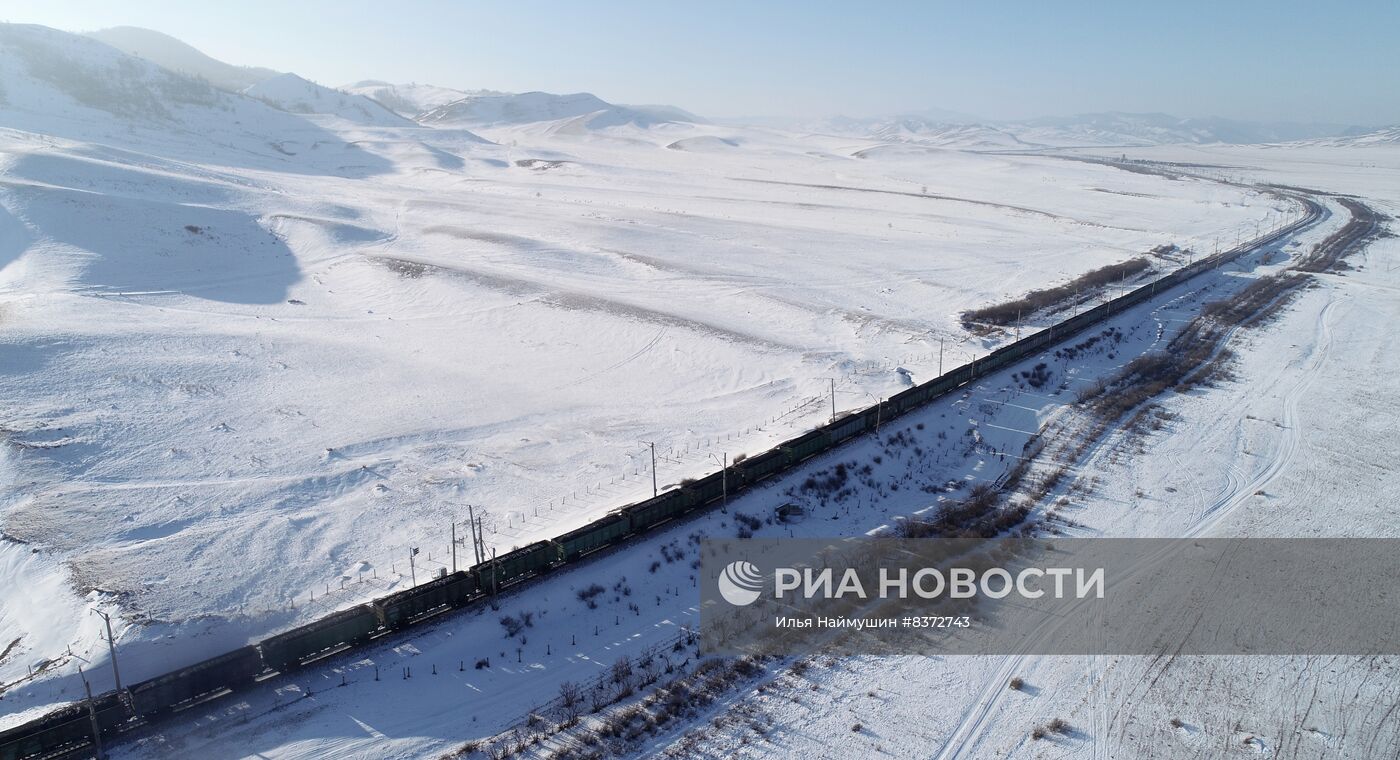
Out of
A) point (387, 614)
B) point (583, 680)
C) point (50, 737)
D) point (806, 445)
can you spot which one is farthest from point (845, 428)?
point (50, 737)

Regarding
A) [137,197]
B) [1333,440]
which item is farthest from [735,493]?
[137,197]

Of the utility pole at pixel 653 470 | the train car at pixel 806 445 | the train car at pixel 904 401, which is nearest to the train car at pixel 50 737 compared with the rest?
the utility pole at pixel 653 470

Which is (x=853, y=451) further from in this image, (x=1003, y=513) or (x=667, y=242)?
(x=667, y=242)

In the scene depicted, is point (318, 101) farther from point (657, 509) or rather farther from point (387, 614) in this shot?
point (387, 614)

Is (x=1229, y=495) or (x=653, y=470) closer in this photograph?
(x=653, y=470)

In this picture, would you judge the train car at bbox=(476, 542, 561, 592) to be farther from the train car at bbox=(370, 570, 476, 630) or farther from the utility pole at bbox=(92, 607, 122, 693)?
the utility pole at bbox=(92, 607, 122, 693)
